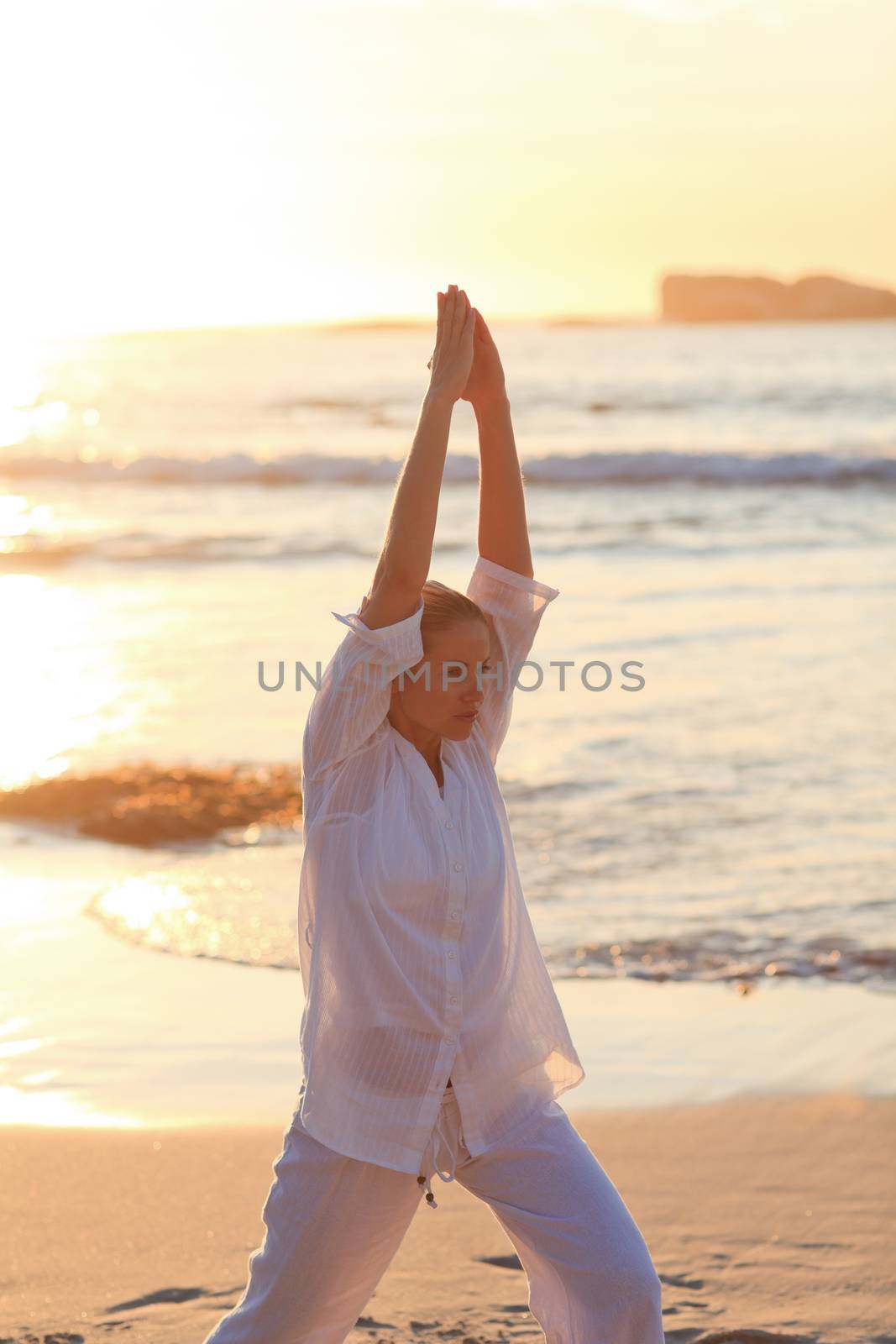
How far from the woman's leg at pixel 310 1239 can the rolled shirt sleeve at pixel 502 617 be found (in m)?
0.79

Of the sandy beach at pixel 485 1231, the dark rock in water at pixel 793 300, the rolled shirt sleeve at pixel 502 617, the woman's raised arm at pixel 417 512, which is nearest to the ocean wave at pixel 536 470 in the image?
the sandy beach at pixel 485 1231

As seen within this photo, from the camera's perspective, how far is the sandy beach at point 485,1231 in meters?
3.58

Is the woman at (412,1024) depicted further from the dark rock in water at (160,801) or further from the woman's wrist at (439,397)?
the dark rock in water at (160,801)

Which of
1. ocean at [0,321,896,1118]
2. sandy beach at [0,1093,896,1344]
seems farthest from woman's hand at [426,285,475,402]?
ocean at [0,321,896,1118]

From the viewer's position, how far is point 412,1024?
2656mm

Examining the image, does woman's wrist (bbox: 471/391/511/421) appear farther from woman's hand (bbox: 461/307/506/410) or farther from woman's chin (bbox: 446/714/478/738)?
woman's chin (bbox: 446/714/478/738)

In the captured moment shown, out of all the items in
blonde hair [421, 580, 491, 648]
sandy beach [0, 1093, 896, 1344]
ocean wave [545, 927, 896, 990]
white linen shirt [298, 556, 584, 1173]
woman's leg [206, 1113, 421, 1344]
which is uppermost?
blonde hair [421, 580, 491, 648]

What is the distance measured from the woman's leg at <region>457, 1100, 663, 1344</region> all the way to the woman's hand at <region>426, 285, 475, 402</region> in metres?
1.24

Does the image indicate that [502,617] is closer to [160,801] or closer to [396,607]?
[396,607]

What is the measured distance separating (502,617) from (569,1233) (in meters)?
1.10

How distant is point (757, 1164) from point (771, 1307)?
2.44ft

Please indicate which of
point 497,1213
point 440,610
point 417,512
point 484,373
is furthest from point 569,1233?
point 484,373

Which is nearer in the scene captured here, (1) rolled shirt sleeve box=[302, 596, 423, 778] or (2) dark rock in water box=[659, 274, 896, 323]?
(1) rolled shirt sleeve box=[302, 596, 423, 778]

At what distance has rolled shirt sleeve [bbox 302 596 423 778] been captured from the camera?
8.68ft
